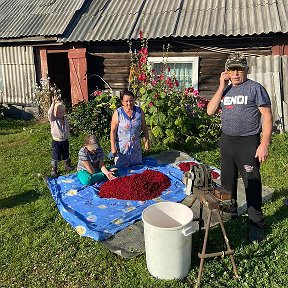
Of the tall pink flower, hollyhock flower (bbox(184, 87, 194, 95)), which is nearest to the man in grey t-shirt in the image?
hollyhock flower (bbox(184, 87, 194, 95))

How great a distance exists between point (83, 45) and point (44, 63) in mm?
1687

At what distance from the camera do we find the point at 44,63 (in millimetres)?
10445

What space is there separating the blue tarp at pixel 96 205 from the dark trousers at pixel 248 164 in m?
1.28

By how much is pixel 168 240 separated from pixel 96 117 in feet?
16.8

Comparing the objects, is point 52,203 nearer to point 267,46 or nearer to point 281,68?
point 281,68

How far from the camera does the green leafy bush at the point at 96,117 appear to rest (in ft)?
25.5

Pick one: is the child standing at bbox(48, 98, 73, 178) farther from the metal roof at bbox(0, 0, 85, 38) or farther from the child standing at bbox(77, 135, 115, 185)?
the metal roof at bbox(0, 0, 85, 38)

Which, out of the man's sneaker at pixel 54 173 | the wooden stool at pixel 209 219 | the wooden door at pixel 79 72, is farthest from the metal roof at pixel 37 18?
the wooden stool at pixel 209 219

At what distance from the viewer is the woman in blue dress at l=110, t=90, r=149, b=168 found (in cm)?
564

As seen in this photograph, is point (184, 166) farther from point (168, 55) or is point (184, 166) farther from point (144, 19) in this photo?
point (144, 19)

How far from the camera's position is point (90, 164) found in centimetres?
520

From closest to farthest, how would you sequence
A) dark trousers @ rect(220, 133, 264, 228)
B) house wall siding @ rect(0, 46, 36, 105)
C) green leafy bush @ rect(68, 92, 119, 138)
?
1. dark trousers @ rect(220, 133, 264, 228)
2. green leafy bush @ rect(68, 92, 119, 138)
3. house wall siding @ rect(0, 46, 36, 105)

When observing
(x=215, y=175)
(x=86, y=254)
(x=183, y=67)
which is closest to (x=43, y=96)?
(x=183, y=67)

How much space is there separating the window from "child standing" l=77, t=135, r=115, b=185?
4.09 metres
